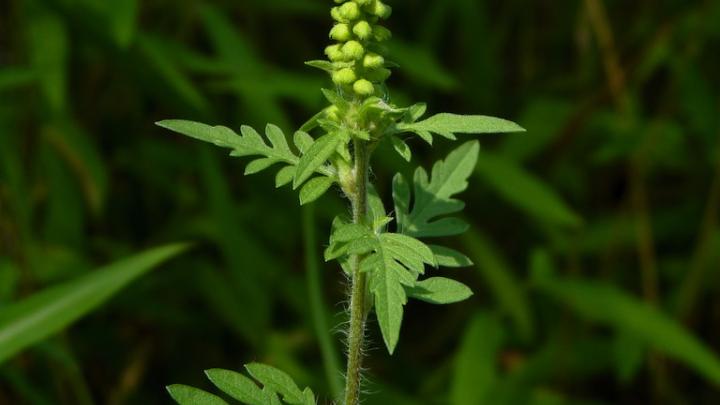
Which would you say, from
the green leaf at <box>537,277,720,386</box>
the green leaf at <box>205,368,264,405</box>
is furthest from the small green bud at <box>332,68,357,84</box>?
the green leaf at <box>537,277,720,386</box>

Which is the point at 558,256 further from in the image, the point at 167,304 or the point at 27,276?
the point at 27,276

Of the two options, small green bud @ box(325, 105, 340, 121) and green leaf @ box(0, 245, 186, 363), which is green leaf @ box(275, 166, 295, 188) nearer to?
small green bud @ box(325, 105, 340, 121)

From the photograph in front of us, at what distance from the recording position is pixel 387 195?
4066 mm

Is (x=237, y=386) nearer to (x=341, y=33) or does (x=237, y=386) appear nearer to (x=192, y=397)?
(x=192, y=397)

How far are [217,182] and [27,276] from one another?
0.68m

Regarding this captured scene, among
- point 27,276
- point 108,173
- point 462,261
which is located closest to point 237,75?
point 108,173

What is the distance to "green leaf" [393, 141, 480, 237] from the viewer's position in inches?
61.0

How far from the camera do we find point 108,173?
11.9 feet

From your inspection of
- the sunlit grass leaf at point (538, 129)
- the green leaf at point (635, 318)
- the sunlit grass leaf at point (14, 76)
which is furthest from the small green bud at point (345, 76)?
the sunlit grass leaf at point (538, 129)

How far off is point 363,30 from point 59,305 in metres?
1.35

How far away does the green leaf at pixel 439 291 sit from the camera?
4.62 ft

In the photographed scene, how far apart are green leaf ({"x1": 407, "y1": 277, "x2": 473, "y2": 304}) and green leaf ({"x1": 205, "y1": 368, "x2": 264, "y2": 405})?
0.28 metres

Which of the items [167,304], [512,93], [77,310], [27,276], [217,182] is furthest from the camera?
[512,93]

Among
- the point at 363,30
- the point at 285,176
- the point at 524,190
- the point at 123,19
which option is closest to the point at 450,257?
the point at 285,176
